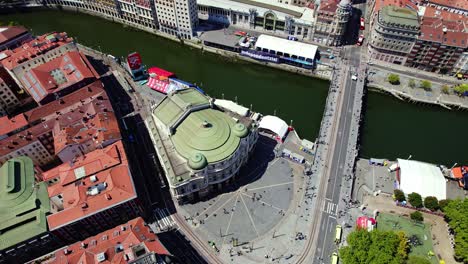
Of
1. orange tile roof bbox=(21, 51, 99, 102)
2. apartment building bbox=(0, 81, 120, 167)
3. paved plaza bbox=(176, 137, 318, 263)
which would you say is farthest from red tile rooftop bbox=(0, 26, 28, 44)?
paved plaza bbox=(176, 137, 318, 263)

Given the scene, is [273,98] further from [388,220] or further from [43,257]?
[43,257]

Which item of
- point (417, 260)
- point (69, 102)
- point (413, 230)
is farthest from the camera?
point (69, 102)

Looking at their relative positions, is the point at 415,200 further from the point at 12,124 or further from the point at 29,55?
the point at 29,55

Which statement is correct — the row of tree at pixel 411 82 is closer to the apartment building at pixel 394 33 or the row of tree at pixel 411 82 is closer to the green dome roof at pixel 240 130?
the apartment building at pixel 394 33

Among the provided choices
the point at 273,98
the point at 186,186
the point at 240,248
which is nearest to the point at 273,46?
the point at 273,98

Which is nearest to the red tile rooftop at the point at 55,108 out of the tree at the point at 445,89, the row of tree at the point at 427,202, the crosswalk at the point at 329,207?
the crosswalk at the point at 329,207

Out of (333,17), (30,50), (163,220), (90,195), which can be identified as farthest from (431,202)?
(30,50)

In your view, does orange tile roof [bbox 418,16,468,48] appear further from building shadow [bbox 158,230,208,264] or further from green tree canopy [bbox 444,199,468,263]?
building shadow [bbox 158,230,208,264]
